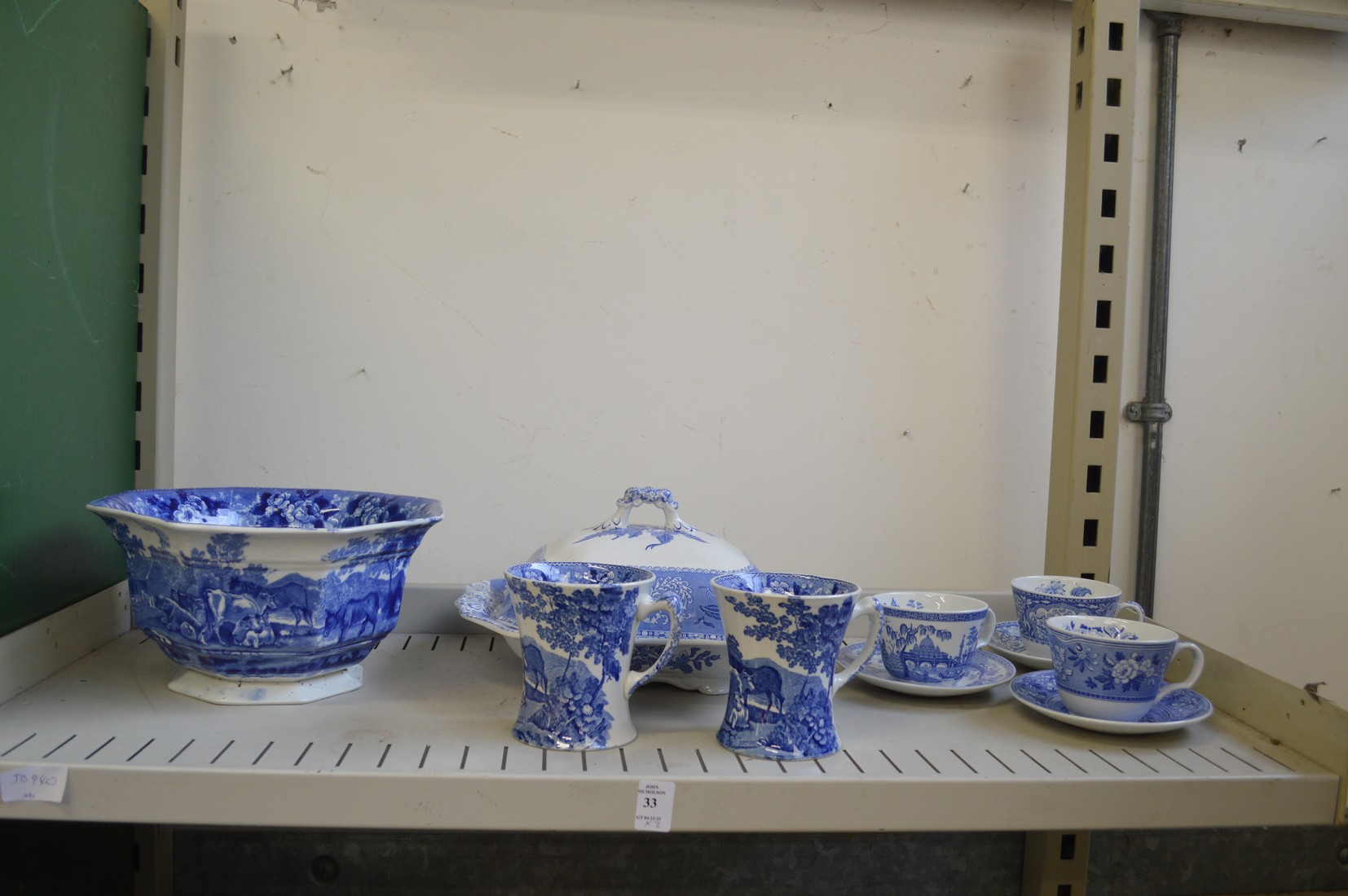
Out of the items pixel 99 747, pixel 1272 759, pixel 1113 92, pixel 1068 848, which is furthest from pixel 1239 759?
pixel 99 747

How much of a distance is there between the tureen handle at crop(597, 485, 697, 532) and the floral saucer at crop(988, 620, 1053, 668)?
0.30 meters

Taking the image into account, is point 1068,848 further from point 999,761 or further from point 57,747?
point 57,747

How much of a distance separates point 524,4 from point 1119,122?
0.66 m

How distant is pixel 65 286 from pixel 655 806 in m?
0.66

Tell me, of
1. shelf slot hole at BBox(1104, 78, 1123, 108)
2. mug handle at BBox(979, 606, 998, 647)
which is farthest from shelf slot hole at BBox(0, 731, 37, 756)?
shelf slot hole at BBox(1104, 78, 1123, 108)

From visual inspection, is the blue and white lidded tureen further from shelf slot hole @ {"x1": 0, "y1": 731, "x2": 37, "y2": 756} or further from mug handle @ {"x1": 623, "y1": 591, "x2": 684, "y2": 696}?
shelf slot hole @ {"x1": 0, "y1": 731, "x2": 37, "y2": 756}

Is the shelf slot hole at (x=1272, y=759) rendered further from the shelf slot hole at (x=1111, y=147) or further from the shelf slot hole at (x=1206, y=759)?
the shelf slot hole at (x=1111, y=147)

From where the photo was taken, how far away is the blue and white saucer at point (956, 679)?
77 centimetres

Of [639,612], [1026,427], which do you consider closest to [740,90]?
[1026,427]

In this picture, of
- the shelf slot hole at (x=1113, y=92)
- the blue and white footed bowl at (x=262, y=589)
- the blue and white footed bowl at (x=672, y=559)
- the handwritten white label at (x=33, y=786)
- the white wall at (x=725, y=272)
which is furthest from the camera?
the white wall at (x=725, y=272)

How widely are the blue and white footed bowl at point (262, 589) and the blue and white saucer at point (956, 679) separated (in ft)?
1.29

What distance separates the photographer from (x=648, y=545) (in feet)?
2.70

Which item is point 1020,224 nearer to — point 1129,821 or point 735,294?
point 735,294

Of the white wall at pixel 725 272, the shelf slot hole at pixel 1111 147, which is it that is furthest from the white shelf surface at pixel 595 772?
the shelf slot hole at pixel 1111 147
